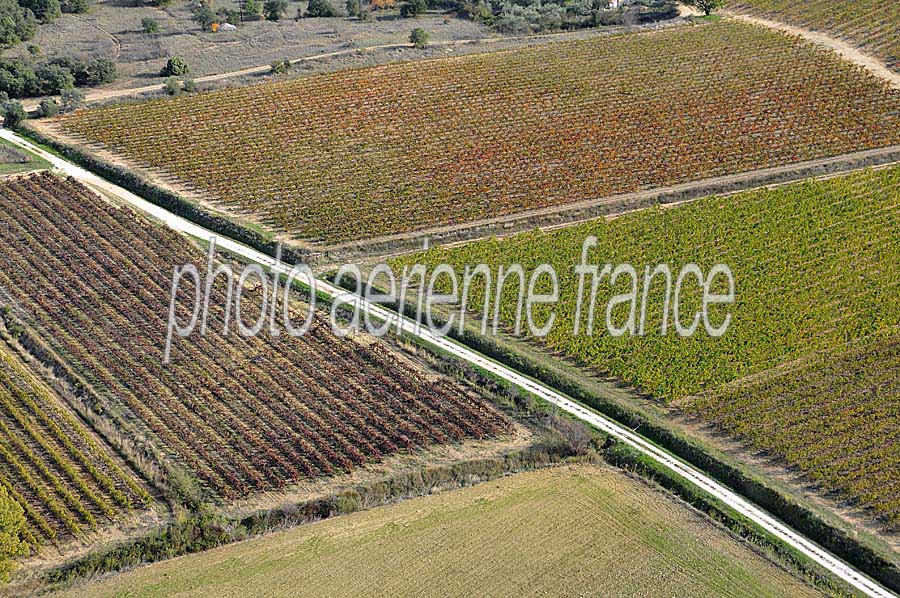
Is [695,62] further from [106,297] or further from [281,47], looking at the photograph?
[106,297]

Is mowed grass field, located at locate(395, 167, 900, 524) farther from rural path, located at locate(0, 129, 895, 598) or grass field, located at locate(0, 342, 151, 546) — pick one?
grass field, located at locate(0, 342, 151, 546)

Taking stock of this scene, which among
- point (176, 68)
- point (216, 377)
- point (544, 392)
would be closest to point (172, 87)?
point (176, 68)

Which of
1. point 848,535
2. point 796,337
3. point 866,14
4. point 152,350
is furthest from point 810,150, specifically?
point 152,350

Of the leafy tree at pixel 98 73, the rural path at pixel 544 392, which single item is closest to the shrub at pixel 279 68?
the leafy tree at pixel 98 73

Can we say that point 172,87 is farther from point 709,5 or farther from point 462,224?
point 709,5

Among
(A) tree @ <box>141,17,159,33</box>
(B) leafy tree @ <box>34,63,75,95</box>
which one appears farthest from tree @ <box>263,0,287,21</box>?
(B) leafy tree @ <box>34,63,75,95</box>

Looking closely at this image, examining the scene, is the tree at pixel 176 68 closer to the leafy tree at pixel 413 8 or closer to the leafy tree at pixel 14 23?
the leafy tree at pixel 14 23

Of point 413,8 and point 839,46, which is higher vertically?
point 413,8
